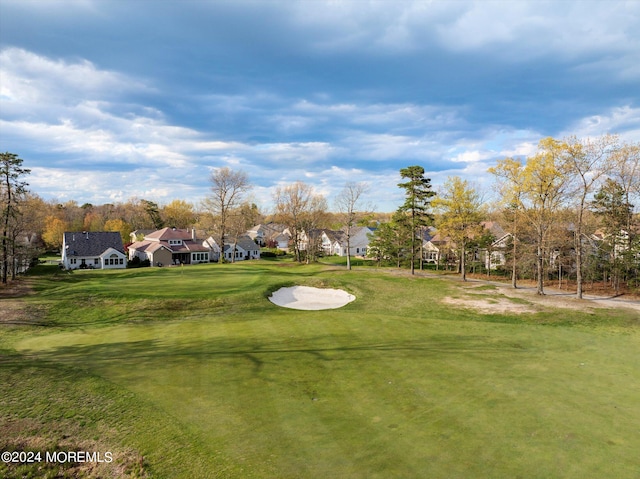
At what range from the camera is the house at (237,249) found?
7260cm

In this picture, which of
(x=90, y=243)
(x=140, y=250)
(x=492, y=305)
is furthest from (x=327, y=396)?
(x=140, y=250)

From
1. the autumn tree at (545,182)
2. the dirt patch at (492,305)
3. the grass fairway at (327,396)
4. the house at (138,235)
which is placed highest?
the autumn tree at (545,182)

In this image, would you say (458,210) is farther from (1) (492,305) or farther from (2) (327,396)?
(2) (327,396)

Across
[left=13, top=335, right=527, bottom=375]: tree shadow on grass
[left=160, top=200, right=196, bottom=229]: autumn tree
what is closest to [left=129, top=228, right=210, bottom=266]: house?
[left=160, top=200, right=196, bottom=229]: autumn tree

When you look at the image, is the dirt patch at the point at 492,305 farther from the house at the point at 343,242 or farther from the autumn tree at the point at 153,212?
the autumn tree at the point at 153,212

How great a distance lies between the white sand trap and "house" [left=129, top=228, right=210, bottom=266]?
40.9 metres

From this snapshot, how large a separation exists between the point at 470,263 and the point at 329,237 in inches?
1680

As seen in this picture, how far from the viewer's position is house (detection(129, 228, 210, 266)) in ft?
204

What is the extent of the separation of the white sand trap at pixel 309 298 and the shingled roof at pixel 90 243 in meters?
45.4

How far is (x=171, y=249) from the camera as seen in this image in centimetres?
6316

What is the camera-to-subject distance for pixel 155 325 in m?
18.4

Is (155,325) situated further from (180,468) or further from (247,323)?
(180,468)

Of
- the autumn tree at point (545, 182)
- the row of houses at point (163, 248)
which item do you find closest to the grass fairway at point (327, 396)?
the autumn tree at point (545, 182)

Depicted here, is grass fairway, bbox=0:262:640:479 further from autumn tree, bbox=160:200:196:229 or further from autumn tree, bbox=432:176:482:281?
autumn tree, bbox=160:200:196:229
